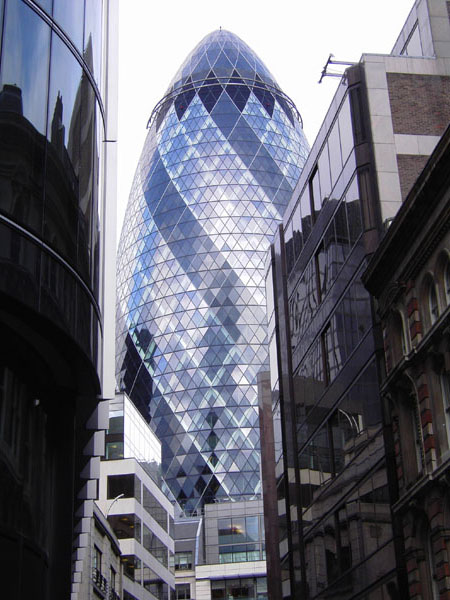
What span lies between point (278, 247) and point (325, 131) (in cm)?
999

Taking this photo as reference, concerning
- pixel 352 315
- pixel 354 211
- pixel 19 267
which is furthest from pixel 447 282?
pixel 19 267

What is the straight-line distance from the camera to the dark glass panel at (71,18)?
57.7ft

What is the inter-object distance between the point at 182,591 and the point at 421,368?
74.8m

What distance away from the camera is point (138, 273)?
422 feet

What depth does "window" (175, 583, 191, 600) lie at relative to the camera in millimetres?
93125

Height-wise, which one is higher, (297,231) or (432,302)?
(297,231)

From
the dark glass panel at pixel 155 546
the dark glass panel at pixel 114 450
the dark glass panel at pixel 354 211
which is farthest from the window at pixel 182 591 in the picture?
the dark glass panel at pixel 354 211

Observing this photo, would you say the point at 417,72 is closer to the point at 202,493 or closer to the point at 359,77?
the point at 359,77

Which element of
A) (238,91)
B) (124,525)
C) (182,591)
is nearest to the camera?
(124,525)

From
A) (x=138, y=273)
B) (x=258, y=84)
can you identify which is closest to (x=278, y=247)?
(x=138, y=273)

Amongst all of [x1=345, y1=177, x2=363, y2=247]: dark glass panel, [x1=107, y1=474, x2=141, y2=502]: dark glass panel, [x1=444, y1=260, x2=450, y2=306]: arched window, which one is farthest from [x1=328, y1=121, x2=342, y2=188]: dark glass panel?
[x1=107, y1=474, x2=141, y2=502]: dark glass panel

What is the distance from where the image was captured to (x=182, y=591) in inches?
3676

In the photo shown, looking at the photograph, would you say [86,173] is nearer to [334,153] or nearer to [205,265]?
[334,153]

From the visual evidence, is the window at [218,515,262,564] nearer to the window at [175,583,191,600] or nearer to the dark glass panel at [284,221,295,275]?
the window at [175,583,191,600]
